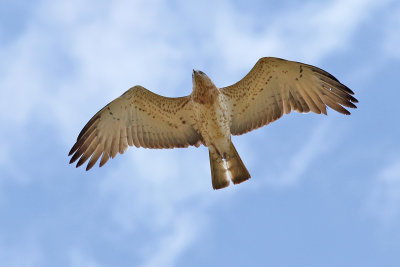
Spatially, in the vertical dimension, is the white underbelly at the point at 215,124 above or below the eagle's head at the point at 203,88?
below

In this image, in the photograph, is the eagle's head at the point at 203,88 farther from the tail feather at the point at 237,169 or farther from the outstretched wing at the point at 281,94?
the tail feather at the point at 237,169

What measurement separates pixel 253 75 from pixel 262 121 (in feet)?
3.27

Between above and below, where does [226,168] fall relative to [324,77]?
below

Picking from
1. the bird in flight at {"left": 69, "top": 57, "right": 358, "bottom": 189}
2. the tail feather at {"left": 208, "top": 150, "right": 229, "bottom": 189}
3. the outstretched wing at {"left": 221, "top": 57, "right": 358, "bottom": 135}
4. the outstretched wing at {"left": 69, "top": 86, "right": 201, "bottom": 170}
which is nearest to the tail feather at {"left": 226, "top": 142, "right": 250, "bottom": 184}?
the bird in flight at {"left": 69, "top": 57, "right": 358, "bottom": 189}

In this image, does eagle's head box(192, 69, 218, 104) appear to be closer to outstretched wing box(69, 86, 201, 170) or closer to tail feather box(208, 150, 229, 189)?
outstretched wing box(69, 86, 201, 170)

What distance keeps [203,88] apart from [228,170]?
1670mm

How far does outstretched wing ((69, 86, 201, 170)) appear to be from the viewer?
12.5 m

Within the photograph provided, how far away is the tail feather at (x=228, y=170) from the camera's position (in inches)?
467

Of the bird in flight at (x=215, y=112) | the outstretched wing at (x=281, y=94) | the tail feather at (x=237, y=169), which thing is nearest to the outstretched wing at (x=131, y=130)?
the bird in flight at (x=215, y=112)

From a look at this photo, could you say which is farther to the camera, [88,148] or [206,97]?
[88,148]

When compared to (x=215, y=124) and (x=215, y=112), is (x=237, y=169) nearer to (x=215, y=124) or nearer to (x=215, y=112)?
(x=215, y=124)

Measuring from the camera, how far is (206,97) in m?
11.8

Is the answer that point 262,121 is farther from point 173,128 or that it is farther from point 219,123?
point 173,128

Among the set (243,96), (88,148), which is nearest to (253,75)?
(243,96)
